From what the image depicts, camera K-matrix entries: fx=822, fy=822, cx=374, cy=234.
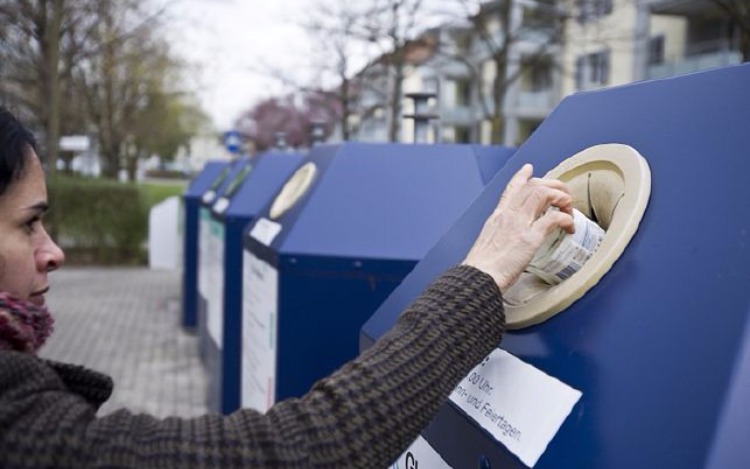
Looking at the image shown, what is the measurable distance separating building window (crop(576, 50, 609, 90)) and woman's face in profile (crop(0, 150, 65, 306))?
68.7 feet

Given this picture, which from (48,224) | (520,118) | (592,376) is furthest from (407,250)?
(520,118)

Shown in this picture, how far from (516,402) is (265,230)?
1.86m

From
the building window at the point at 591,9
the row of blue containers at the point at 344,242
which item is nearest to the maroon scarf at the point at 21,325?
the row of blue containers at the point at 344,242

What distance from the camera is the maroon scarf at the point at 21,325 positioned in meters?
1.03

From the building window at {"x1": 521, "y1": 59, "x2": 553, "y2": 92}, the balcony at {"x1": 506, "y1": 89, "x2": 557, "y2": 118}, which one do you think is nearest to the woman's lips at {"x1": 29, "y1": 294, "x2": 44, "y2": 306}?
the building window at {"x1": 521, "y1": 59, "x2": 553, "y2": 92}

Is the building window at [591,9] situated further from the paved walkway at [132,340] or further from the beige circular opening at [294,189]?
the beige circular opening at [294,189]

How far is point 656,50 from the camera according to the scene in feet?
69.8

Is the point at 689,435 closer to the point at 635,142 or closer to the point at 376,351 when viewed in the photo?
the point at 376,351

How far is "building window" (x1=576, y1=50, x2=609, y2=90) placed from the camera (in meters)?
21.8

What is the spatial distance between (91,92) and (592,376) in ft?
67.6

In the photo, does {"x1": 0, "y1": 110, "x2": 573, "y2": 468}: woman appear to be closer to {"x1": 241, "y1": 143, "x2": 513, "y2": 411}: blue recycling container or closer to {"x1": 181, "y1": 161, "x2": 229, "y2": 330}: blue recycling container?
{"x1": 241, "y1": 143, "x2": 513, "y2": 411}: blue recycling container

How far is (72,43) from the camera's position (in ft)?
48.3

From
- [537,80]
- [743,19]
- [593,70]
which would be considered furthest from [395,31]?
[537,80]

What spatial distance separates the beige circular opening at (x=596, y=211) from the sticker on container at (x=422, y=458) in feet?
1.04
